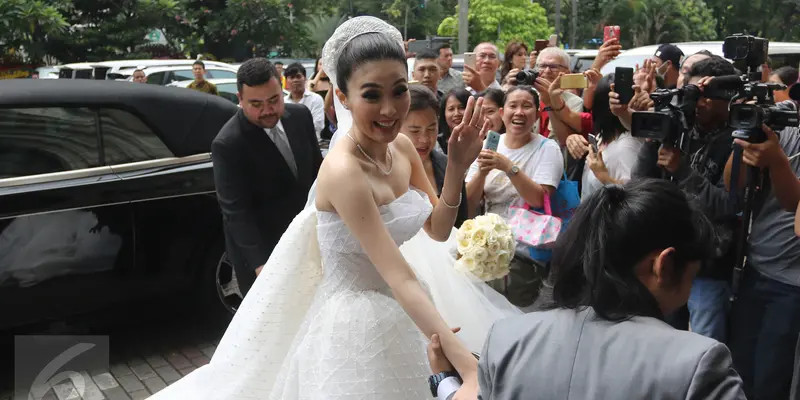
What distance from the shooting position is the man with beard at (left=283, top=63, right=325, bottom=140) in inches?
347

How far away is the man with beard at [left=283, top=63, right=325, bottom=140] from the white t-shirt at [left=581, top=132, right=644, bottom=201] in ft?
15.8

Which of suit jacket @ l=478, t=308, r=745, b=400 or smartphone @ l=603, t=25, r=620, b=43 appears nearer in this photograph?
suit jacket @ l=478, t=308, r=745, b=400

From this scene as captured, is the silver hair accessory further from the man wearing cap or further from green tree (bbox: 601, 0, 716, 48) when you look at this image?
green tree (bbox: 601, 0, 716, 48)

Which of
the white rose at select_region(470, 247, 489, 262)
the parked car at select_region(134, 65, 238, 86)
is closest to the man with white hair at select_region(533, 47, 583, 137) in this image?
the white rose at select_region(470, 247, 489, 262)

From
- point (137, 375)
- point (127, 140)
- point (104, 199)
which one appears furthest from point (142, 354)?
point (127, 140)

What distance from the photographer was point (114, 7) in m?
26.2


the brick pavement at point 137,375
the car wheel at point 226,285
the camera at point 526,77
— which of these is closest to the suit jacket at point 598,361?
the brick pavement at point 137,375

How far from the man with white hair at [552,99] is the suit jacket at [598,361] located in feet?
12.1

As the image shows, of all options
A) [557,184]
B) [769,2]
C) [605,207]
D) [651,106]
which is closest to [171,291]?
[557,184]

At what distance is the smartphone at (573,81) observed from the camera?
4.84 metres

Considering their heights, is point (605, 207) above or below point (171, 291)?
above

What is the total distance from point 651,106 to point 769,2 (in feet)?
121

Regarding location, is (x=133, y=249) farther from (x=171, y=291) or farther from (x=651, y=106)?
(x=651, y=106)

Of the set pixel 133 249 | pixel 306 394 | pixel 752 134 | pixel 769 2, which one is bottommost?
pixel 769 2
